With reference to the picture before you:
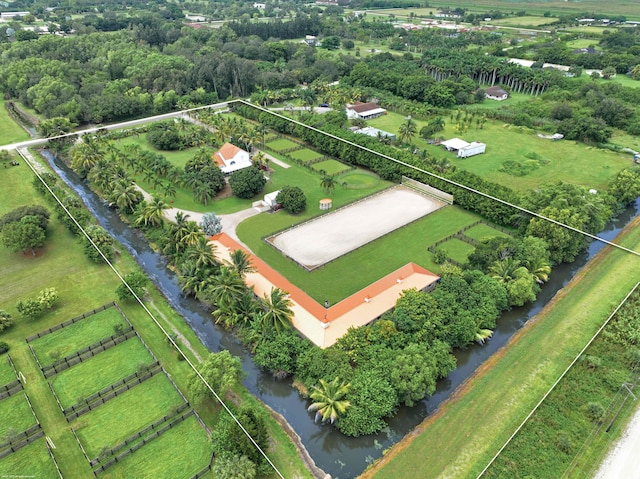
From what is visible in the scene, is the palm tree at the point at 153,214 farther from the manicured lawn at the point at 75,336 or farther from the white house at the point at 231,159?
the white house at the point at 231,159

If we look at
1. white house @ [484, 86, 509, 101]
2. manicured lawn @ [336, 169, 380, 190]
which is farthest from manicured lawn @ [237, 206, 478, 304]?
white house @ [484, 86, 509, 101]

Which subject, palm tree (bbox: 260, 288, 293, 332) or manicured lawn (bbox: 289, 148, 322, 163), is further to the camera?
manicured lawn (bbox: 289, 148, 322, 163)

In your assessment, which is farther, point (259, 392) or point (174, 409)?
point (259, 392)

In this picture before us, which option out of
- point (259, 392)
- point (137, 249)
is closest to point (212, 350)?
point (259, 392)

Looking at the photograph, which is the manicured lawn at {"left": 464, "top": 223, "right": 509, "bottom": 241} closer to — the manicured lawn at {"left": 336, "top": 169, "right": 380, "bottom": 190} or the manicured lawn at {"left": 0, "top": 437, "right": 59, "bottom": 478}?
the manicured lawn at {"left": 336, "top": 169, "right": 380, "bottom": 190}

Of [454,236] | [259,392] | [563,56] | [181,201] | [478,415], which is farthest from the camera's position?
[563,56]

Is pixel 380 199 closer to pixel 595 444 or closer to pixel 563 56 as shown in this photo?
pixel 595 444

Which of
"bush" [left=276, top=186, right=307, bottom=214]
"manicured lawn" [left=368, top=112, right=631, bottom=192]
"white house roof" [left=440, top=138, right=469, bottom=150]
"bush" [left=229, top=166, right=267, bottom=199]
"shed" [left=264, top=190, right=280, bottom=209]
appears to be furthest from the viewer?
"white house roof" [left=440, top=138, right=469, bottom=150]
